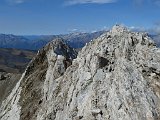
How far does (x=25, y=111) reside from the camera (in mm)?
54000

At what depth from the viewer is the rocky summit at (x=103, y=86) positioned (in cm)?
3656

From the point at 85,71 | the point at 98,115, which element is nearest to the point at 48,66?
the point at 85,71

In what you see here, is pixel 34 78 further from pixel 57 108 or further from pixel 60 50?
pixel 57 108

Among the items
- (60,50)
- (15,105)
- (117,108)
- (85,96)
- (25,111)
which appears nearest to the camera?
(117,108)

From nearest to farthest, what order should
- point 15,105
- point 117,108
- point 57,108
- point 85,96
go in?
1. point 117,108
2. point 85,96
3. point 57,108
4. point 15,105

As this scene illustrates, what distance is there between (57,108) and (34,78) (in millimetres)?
17762

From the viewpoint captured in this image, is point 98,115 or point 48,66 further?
point 48,66

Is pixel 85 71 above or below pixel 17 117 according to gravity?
above

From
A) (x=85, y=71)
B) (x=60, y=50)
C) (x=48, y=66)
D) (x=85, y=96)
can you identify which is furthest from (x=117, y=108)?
(x=60, y=50)

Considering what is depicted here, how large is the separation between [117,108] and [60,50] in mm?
32098

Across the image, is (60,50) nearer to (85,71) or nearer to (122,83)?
(85,71)

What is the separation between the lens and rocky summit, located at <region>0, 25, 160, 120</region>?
36.6m

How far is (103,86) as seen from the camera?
40062 mm

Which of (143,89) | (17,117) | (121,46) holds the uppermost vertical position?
(121,46)
